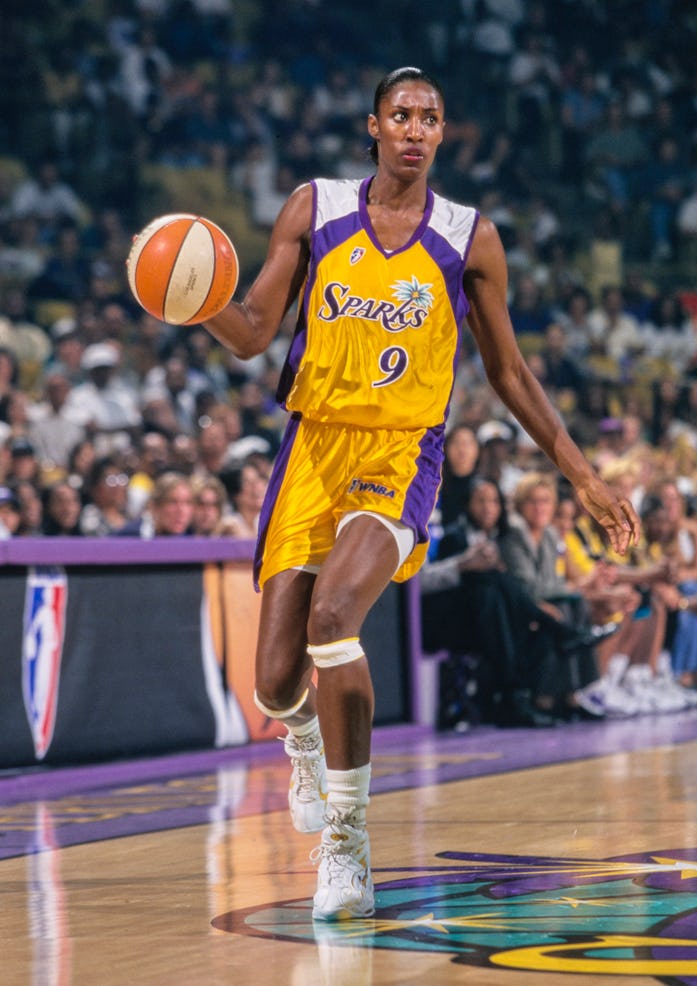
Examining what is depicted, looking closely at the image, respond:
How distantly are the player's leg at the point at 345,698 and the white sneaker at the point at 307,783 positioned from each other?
89cm

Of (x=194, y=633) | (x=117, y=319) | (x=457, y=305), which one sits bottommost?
(x=194, y=633)

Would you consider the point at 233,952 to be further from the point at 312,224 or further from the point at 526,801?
the point at 526,801

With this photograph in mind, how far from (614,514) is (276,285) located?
3.67ft

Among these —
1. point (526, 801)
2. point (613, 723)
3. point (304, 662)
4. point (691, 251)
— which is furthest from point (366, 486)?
point (691, 251)

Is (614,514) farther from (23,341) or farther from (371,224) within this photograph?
(23,341)

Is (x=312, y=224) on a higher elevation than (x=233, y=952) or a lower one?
higher

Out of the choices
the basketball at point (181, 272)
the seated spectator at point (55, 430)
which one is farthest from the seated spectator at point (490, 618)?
the basketball at point (181, 272)

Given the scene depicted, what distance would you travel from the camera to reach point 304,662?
4.53m

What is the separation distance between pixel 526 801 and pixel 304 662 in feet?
6.84

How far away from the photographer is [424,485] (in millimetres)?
4402

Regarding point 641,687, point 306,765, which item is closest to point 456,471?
point 641,687

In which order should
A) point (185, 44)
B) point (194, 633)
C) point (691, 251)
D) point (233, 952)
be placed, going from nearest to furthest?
point (233, 952) → point (194, 633) → point (185, 44) → point (691, 251)

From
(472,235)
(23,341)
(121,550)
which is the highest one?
(23,341)

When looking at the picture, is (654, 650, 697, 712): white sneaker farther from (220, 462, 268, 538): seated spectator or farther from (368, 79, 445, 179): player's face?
(368, 79, 445, 179): player's face
